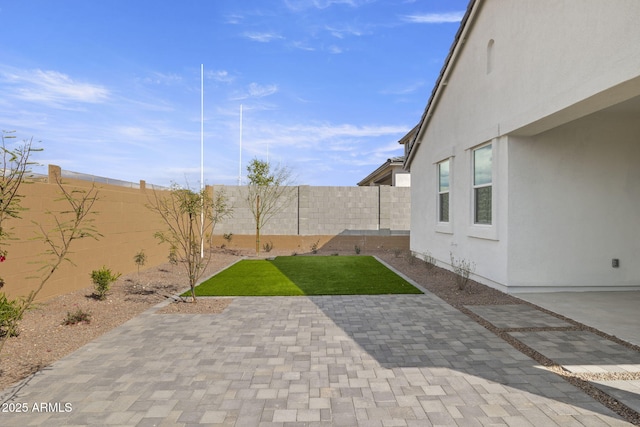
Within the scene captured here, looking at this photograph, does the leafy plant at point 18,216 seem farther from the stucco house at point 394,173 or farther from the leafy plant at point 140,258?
the stucco house at point 394,173

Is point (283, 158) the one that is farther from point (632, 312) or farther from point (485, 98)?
point (632, 312)

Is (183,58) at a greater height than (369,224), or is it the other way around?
(183,58)

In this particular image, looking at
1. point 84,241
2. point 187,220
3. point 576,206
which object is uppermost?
point 576,206

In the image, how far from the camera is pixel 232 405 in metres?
3.04

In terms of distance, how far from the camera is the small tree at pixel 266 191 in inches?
596

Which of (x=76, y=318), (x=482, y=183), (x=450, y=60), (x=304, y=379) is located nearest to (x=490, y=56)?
(x=450, y=60)

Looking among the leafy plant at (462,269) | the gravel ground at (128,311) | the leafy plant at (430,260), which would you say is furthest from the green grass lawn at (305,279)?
the leafy plant at (430,260)

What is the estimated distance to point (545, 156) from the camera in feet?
23.2

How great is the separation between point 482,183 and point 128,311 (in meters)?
7.87

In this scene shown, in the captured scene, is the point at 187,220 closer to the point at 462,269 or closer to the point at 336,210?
the point at 336,210

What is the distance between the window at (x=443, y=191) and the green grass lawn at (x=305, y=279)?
8.02ft

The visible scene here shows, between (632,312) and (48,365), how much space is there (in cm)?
825

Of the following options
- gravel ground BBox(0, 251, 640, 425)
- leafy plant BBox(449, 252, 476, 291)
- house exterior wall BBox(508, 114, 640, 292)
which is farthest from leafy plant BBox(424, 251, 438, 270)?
house exterior wall BBox(508, 114, 640, 292)

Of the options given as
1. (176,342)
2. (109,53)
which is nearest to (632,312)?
(176,342)
